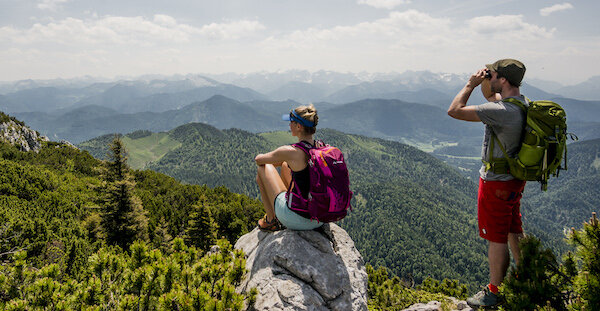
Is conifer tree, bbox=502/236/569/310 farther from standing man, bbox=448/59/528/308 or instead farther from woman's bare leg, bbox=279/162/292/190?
woman's bare leg, bbox=279/162/292/190

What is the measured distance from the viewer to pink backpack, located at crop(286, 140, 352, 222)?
5.89 metres

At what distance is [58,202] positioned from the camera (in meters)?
24.0

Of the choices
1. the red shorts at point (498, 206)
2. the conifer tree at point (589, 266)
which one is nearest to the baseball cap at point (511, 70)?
the red shorts at point (498, 206)

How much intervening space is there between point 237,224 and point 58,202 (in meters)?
15.5

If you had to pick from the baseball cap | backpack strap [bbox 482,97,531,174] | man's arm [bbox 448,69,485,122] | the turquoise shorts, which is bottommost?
the turquoise shorts

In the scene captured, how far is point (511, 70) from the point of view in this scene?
548 centimetres

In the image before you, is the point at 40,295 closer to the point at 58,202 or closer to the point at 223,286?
the point at 223,286

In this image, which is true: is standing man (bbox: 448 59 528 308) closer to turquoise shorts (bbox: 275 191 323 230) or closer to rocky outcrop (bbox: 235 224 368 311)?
rocky outcrop (bbox: 235 224 368 311)

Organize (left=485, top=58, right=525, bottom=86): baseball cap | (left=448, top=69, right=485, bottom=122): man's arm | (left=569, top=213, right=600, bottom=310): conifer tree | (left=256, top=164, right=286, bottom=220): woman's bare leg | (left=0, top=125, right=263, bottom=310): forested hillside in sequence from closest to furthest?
(left=569, top=213, right=600, bottom=310): conifer tree → (left=0, top=125, right=263, bottom=310): forested hillside → (left=485, top=58, right=525, bottom=86): baseball cap → (left=448, top=69, right=485, bottom=122): man's arm → (left=256, top=164, right=286, bottom=220): woman's bare leg

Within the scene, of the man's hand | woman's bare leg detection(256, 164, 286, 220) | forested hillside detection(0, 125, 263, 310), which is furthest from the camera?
woman's bare leg detection(256, 164, 286, 220)

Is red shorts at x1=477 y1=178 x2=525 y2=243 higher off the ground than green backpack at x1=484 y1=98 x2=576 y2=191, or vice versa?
green backpack at x1=484 y1=98 x2=576 y2=191

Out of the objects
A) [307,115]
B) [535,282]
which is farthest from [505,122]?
[307,115]

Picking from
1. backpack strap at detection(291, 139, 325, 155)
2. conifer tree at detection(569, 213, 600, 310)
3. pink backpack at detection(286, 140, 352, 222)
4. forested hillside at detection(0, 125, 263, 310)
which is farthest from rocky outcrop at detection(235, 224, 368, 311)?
conifer tree at detection(569, 213, 600, 310)

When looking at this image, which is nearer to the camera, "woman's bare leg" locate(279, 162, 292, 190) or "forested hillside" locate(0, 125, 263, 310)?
"forested hillside" locate(0, 125, 263, 310)
